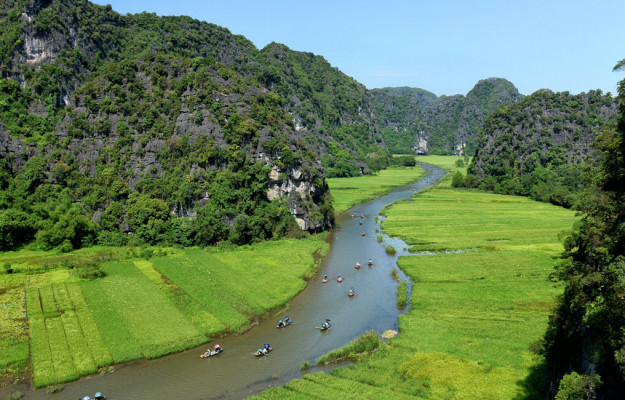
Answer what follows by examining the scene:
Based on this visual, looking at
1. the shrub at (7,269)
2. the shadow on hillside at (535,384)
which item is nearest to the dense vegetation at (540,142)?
the shadow on hillside at (535,384)

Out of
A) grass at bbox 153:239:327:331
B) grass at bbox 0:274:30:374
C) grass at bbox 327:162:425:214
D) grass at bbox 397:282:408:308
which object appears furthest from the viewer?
grass at bbox 327:162:425:214

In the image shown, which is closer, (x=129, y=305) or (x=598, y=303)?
(x=598, y=303)

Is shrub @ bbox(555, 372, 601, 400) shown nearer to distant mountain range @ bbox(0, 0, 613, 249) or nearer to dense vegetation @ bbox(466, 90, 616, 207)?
distant mountain range @ bbox(0, 0, 613, 249)

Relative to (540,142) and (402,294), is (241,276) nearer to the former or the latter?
(402,294)

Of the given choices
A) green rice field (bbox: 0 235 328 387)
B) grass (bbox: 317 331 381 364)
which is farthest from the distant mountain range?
grass (bbox: 317 331 381 364)

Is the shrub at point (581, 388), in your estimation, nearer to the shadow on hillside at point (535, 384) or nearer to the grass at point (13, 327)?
the shadow on hillside at point (535, 384)

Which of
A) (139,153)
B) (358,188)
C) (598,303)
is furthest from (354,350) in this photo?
(358,188)
